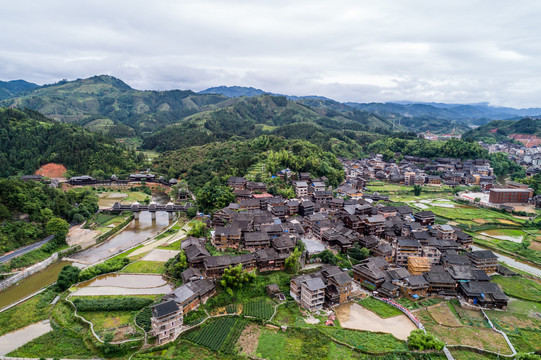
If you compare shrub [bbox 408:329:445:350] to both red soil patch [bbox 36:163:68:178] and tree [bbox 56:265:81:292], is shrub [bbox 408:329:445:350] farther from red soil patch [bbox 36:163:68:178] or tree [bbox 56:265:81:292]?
→ red soil patch [bbox 36:163:68:178]

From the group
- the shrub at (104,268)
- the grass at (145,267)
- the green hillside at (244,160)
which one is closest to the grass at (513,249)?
the green hillside at (244,160)

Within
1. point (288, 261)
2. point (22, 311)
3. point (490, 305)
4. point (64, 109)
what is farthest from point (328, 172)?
point (64, 109)

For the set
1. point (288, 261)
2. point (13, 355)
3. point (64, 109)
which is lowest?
point (13, 355)

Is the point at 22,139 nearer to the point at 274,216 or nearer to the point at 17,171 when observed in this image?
the point at 17,171

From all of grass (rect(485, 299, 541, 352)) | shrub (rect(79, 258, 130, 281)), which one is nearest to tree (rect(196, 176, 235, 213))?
shrub (rect(79, 258, 130, 281))

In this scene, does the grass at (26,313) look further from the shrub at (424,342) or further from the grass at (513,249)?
the grass at (513,249)

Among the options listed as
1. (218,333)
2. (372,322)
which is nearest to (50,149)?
(218,333)

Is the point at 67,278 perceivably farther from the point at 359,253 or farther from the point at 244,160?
the point at 244,160
